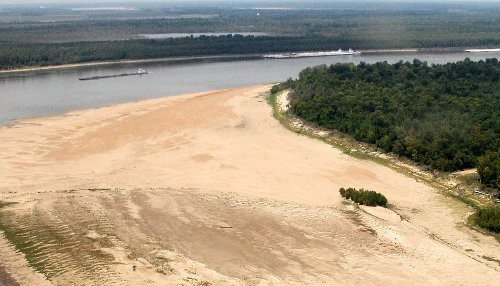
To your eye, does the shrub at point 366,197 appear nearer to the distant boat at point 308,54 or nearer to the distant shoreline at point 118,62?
the distant shoreline at point 118,62

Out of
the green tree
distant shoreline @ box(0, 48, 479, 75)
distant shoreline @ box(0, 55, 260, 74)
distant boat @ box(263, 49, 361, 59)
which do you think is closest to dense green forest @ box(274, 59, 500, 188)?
the green tree

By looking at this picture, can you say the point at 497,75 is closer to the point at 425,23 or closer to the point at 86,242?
the point at 86,242

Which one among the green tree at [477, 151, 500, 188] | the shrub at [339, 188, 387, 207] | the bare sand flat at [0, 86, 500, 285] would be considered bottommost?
the bare sand flat at [0, 86, 500, 285]

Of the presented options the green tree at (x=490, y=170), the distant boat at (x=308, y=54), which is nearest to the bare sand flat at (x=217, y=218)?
the green tree at (x=490, y=170)

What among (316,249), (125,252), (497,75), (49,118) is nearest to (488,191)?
(316,249)

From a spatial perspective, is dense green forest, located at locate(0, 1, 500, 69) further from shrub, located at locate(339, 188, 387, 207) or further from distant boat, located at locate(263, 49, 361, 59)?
shrub, located at locate(339, 188, 387, 207)
